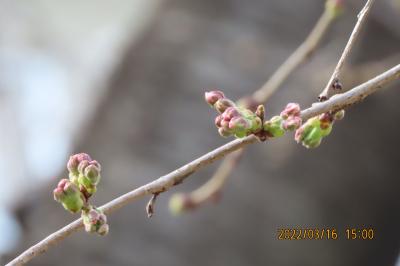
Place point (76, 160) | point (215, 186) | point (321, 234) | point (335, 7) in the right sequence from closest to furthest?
point (76, 160), point (335, 7), point (215, 186), point (321, 234)

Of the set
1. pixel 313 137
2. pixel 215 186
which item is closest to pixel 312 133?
pixel 313 137

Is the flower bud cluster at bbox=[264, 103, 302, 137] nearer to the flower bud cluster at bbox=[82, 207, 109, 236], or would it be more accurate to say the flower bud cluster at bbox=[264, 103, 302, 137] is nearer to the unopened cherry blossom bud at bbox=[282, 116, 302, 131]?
the unopened cherry blossom bud at bbox=[282, 116, 302, 131]

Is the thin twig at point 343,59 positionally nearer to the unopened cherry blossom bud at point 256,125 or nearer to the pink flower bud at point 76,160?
the unopened cherry blossom bud at point 256,125

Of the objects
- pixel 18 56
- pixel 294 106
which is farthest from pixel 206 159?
pixel 18 56

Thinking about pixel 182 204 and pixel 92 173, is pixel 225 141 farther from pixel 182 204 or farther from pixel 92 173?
pixel 92 173

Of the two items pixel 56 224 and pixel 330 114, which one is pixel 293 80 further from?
pixel 330 114

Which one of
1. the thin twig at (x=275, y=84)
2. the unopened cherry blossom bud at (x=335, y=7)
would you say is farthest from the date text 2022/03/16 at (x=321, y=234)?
the unopened cherry blossom bud at (x=335, y=7)

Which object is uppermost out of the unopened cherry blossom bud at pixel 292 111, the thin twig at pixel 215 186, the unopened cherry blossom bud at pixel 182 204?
the unopened cherry blossom bud at pixel 292 111
